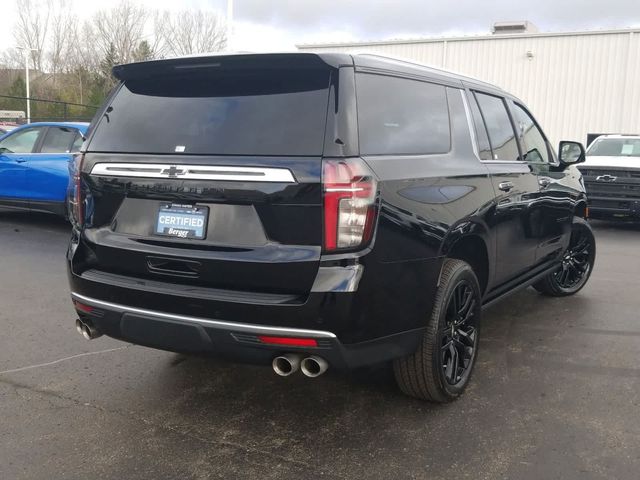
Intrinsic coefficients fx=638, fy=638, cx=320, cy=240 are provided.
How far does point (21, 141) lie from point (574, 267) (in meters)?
7.77

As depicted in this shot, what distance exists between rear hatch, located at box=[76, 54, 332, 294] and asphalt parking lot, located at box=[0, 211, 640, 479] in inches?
33.4

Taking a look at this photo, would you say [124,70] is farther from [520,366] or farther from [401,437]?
[520,366]

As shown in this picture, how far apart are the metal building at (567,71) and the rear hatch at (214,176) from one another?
761 inches

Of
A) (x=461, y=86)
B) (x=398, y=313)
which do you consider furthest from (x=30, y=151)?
(x=398, y=313)

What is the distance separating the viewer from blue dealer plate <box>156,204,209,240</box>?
297 cm

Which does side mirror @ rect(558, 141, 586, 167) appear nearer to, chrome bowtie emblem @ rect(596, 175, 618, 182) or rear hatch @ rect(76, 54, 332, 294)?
rear hatch @ rect(76, 54, 332, 294)

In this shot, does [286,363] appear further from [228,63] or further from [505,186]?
[505,186]

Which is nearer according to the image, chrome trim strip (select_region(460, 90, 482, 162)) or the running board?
chrome trim strip (select_region(460, 90, 482, 162))

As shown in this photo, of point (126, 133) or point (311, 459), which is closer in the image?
point (311, 459)

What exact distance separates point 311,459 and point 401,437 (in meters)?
0.50

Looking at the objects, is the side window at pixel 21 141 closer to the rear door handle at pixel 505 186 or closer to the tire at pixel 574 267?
the tire at pixel 574 267

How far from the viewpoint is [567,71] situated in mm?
21688

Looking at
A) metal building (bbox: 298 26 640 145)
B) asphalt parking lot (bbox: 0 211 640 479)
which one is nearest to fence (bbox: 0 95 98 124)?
metal building (bbox: 298 26 640 145)

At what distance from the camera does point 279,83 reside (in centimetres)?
300
